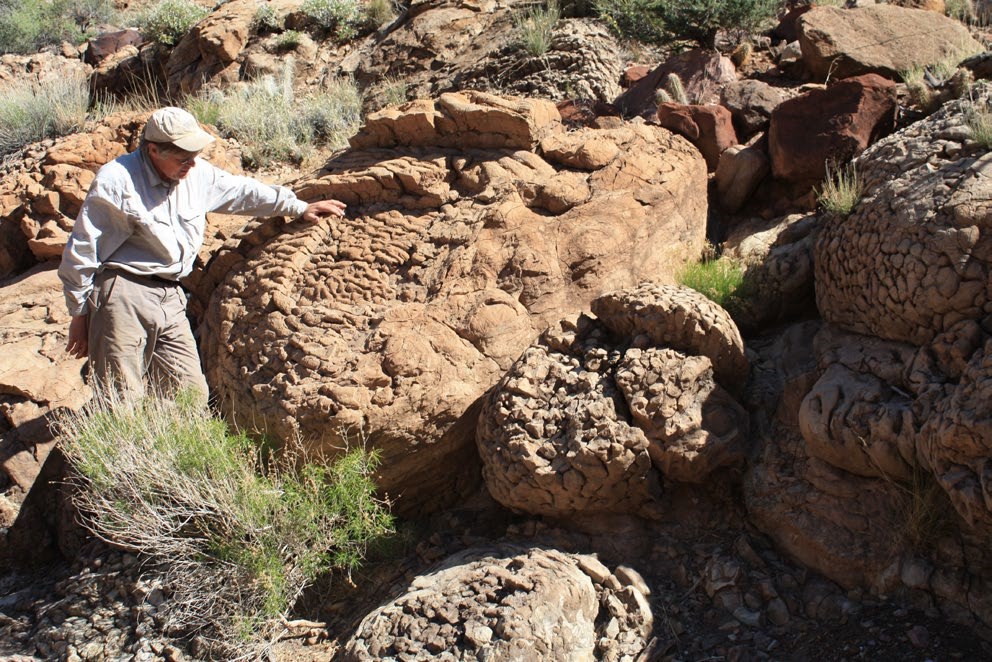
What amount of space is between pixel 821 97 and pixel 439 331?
114 inches

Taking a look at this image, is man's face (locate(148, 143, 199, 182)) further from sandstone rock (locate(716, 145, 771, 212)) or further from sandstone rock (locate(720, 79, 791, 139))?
sandstone rock (locate(720, 79, 791, 139))

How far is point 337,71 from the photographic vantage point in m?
9.03

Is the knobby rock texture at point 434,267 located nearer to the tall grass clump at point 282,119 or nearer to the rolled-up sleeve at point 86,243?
the rolled-up sleeve at point 86,243

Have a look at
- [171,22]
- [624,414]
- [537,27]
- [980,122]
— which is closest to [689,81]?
[537,27]

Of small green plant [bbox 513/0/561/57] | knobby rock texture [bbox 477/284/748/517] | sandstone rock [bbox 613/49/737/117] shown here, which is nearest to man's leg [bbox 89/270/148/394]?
knobby rock texture [bbox 477/284/748/517]

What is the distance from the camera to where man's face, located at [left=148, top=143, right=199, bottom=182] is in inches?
172

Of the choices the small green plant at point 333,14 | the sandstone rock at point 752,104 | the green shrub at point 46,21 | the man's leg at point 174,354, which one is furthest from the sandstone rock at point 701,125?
the green shrub at point 46,21

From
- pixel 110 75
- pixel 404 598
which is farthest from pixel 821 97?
pixel 110 75

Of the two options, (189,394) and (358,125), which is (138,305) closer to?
(189,394)

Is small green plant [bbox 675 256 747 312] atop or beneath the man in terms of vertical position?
beneath

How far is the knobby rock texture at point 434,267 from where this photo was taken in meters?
4.46

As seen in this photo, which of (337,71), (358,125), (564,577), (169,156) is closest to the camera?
(564,577)

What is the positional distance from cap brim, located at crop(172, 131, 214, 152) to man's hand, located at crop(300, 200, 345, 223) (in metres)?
0.80

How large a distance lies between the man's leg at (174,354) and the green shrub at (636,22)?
15.5ft
